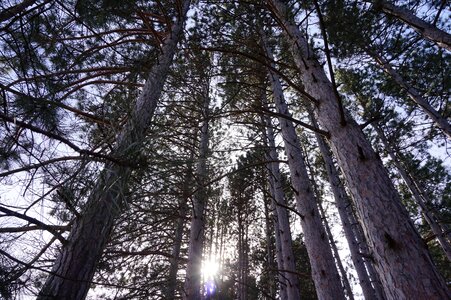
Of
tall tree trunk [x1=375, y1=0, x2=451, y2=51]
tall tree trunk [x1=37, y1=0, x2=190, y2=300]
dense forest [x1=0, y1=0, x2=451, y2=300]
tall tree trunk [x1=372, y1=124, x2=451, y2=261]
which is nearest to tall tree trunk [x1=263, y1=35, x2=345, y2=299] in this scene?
dense forest [x1=0, y1=0, x2=451, y2=300]

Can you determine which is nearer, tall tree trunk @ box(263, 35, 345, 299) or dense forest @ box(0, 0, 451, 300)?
dense forest @ box(0, 0, 451, 300)

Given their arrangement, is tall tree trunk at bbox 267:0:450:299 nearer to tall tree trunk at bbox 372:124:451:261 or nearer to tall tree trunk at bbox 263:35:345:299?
tall tree trunk at bbox 263:35:345:299

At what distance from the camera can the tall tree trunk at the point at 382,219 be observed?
1.40 meters

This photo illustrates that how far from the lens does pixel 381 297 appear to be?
7.88 m

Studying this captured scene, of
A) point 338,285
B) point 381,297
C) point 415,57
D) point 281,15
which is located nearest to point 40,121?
point 281,15

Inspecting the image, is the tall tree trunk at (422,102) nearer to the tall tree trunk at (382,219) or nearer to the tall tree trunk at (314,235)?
the tall tree trunk at (314,235)

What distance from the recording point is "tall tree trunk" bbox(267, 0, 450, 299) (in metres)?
1.40

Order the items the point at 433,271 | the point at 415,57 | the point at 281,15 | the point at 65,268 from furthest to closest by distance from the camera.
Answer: the point at 415,57 → the point at 281,15 → the point at 65,268 → the point at 433,271

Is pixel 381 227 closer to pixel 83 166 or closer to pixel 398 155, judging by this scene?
pixel 83 166

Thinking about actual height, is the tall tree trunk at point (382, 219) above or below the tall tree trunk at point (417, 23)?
below

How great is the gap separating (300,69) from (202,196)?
3.25 metres

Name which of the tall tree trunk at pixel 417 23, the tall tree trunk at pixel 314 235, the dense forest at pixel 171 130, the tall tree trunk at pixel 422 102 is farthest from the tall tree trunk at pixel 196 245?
the tall tree trunk at pixel 422 102

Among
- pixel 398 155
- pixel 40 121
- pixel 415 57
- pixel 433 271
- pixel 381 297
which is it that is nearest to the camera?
pixel 433 271

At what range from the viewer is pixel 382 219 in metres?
1.67
